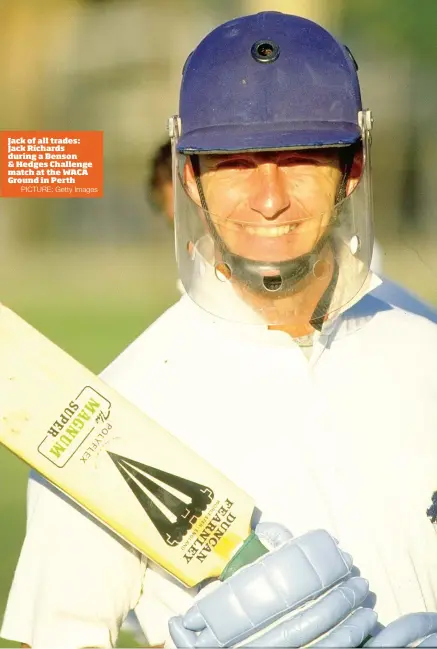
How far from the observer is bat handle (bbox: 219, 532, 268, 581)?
1.79 metres

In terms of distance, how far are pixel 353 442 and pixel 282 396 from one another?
0.15 meters

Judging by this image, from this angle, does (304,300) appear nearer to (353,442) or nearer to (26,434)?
(353,442)

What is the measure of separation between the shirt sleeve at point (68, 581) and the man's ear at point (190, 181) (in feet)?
1.92

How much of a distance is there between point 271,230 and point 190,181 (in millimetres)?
232

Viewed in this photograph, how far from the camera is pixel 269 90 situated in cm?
189

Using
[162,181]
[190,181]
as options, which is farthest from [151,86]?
[190,181]

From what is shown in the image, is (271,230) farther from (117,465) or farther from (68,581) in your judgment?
(68,581)

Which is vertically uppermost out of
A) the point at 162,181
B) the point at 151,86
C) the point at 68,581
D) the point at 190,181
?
the point at 151,86

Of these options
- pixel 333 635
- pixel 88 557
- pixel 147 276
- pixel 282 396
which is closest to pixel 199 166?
pixel 282 396

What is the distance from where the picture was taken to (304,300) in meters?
1.99

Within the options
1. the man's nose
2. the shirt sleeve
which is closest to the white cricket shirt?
the shirt sleeve

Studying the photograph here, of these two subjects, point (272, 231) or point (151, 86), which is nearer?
point (272, 231)

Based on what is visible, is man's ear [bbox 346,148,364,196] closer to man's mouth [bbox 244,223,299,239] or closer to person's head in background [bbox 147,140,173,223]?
man's mouth [bbox 244,223,299,239]

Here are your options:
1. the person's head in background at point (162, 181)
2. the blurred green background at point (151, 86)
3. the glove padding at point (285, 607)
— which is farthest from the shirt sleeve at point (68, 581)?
the person's head in background at point (162, 181)
